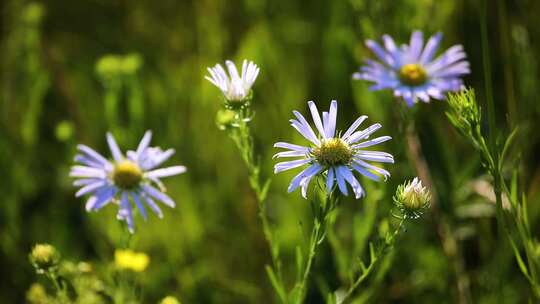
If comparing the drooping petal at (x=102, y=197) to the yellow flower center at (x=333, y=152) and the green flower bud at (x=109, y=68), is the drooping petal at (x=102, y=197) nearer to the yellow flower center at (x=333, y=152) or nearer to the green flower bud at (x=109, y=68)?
the yellow flower center at (x=333, y=152)

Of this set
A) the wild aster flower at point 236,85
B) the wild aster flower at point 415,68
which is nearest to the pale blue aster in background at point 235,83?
the wild aster flower at point 236,85

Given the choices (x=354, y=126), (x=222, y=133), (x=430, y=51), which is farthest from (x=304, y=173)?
(x=222, y=133)

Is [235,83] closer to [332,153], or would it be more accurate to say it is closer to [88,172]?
[332,153]

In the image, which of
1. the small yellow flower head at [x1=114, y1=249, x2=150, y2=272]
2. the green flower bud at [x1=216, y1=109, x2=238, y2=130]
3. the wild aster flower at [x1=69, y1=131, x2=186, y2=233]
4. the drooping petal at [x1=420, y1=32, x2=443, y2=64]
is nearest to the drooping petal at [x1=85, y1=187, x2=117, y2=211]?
the wild aster flower at [x1=69, y1=131, x2=186, y2=233]

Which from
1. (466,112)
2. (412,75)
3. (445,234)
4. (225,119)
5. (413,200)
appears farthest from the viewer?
(445,234)

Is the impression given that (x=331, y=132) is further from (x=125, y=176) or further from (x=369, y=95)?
(x=369, y=95)

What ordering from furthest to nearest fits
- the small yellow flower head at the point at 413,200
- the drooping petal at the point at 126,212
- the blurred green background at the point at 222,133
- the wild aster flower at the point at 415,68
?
the blurred green background at the point at 222,133 → the wild aster flower at the point at 415,68 → the drooping petal at the point at 126,212 → the small yellow flower head at the point at 413,200
